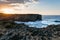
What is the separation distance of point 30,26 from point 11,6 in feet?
8.50

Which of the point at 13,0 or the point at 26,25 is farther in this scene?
the point at 26,25

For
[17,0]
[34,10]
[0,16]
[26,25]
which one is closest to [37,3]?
[34,10]

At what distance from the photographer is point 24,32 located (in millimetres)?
7621

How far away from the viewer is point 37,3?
762 cm

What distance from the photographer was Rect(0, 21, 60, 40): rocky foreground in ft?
21.6

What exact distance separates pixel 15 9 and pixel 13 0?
42 cm

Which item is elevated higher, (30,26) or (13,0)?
(13,0)

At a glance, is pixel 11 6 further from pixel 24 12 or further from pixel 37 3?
pixel 37 3

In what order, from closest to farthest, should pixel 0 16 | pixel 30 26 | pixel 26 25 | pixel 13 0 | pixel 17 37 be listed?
pixel 17 37 < pixel 13 0 < pixel 0 16 < pixel 30 26 < pixel 26 25

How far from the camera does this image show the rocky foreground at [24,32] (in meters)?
6.60

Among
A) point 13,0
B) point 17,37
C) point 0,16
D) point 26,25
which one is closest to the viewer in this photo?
point 17,37

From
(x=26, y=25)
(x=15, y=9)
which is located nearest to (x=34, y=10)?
(x=15, y=9)

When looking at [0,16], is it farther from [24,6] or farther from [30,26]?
[30,26]

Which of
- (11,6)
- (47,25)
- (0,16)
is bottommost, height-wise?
(47,25)
